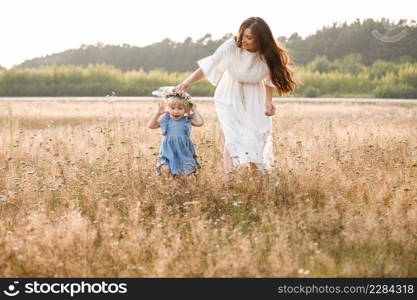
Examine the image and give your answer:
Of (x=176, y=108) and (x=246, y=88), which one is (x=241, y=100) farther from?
(x=176, y=108)

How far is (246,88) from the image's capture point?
22.3 ft

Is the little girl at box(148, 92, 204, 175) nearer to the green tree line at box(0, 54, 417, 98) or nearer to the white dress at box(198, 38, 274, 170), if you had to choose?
the white dress at box(198, 38, 274, 170)

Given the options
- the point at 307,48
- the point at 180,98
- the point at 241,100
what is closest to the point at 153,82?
the point at 307,48

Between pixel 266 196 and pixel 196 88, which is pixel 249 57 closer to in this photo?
pixel 266 196

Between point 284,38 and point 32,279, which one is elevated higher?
point 284,38

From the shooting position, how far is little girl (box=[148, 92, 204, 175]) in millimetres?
6504

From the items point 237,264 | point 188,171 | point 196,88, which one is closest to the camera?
point 237,264

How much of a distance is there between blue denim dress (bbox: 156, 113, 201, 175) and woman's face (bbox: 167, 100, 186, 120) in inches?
3.2

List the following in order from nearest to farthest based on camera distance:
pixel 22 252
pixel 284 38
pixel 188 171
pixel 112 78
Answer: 1. pixel 22 252
2. pixel 188 171
3. pixel 112 78
4. pixel 284 38

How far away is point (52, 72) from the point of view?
101ft

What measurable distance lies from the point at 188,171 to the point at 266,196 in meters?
1.03

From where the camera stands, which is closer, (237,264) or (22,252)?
(237,264)

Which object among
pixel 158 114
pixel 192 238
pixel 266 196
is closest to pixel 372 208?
pixel 266 196

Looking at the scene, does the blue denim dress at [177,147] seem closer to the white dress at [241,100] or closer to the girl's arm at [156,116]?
the girl's arm at [156,116]
